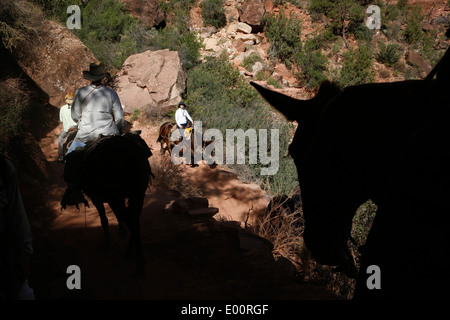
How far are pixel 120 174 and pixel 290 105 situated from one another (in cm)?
321

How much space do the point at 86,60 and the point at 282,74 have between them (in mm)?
16871

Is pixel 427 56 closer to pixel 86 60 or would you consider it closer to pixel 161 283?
pixel 86 60

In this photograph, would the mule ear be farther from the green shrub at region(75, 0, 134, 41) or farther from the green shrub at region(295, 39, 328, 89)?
the green shrub at region(295, 39, 328, 89)

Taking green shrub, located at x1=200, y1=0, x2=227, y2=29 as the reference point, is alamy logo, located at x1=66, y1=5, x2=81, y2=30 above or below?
below

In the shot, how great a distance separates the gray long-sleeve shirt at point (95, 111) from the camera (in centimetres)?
461

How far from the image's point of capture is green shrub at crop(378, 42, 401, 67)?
27.6 metres

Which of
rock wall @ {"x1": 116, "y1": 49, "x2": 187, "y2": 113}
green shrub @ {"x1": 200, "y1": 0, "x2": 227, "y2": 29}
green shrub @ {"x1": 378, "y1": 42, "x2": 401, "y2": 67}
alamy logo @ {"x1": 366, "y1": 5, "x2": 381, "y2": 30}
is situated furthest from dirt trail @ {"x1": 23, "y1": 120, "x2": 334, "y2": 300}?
alamy logo @ {"x1": 366, "y1": 5, "x2": 381, "y2": 30}

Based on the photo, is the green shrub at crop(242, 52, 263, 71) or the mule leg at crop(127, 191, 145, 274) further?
the green shrub at crop(242, 52, 263, 71)

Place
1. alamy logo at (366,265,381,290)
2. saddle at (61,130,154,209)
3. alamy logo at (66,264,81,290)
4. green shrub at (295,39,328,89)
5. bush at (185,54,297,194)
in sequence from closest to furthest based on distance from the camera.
Answer: alamy logo at (366,265,381,290), alamy logo at (66,264,81,290), saddle at (61,130,154,209), bush at (185,54,297,194), green shrub at (295,39,328,89)

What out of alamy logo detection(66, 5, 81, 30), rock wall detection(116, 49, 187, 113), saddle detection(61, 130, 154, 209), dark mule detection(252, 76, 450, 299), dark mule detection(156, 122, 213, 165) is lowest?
dark mule detection(156, 122, 213, 165)

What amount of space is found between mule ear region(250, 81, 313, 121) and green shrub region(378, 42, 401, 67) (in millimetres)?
30969

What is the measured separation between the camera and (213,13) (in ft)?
95.1

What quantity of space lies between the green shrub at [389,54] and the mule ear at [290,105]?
30969mm

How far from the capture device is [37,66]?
44.1 ft
